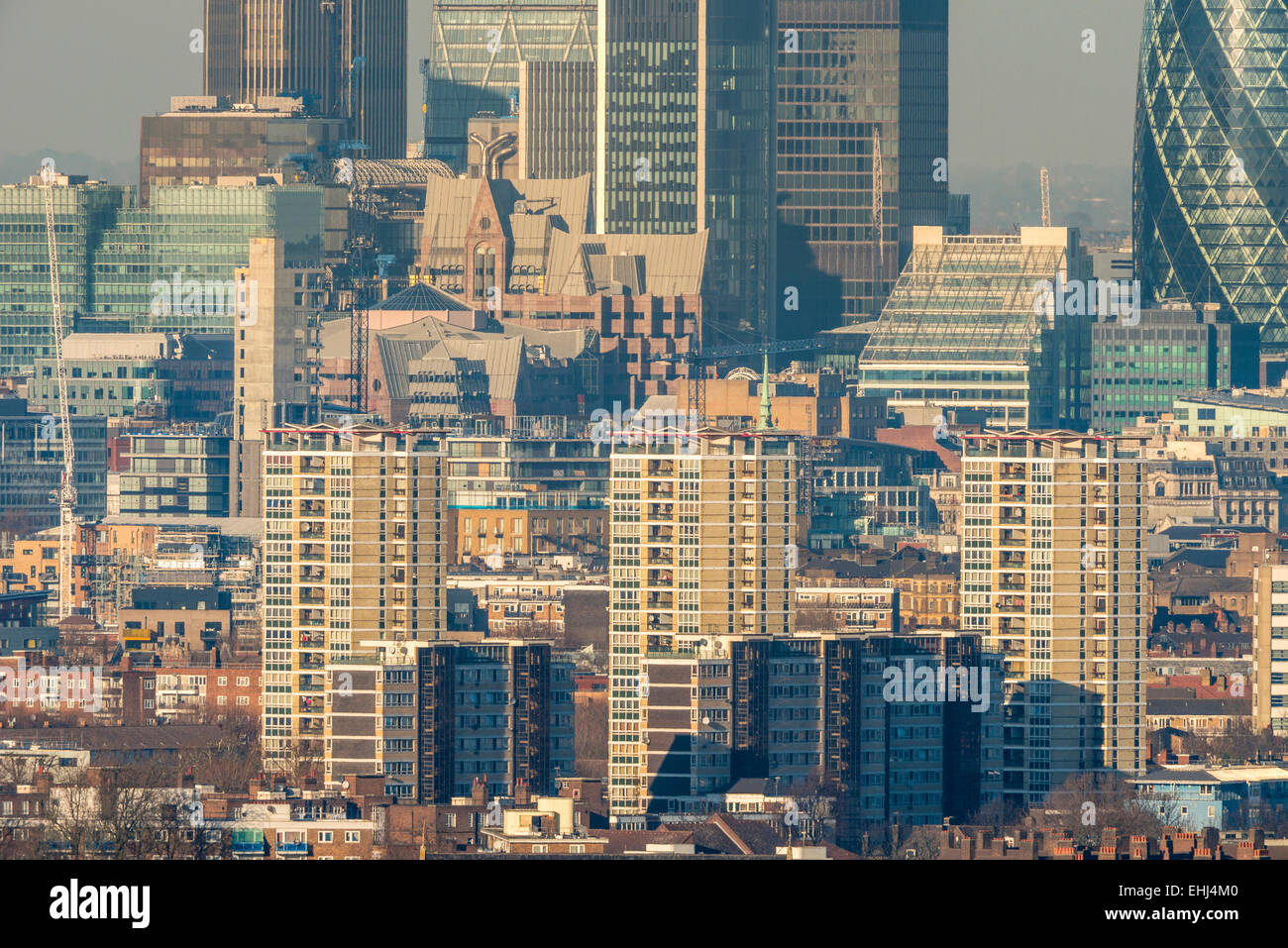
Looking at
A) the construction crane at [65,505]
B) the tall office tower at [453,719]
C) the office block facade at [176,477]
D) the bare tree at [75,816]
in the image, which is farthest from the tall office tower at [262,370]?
the bare tree at [75,816]

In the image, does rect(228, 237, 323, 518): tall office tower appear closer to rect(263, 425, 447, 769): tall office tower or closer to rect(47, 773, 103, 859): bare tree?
rect(263, 425, 447, 769): tall office tower

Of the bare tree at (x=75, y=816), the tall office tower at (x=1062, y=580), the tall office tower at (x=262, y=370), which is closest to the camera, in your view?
the bare tree at (x=75, y=816)

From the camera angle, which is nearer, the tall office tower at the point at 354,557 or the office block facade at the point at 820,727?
the office block facade at the point at 820,727

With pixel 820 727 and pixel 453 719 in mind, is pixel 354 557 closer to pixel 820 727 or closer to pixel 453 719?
pixel 453 719

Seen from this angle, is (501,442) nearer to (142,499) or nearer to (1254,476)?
(142,499)

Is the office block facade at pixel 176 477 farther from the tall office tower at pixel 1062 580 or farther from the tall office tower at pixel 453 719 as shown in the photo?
the tall office tower at pixel 453 719

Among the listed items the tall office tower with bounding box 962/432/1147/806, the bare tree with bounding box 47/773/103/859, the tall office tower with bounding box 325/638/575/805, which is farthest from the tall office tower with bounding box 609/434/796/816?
the bare tree with bounding box 47/773/103/859

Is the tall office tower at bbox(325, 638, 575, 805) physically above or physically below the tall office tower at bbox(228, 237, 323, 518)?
below
